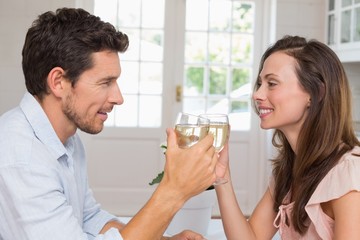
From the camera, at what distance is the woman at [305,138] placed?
1333 mm

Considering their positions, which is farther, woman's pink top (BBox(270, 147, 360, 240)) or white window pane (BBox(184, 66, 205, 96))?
white window pane (BBox(184, 66, 205, 96))

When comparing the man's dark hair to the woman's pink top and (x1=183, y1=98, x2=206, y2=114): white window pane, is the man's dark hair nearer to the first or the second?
the woman's pink top

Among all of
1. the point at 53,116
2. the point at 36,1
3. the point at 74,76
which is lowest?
the point at 53,116

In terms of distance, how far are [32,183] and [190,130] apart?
0.35 metres

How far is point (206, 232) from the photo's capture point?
1.50 metres

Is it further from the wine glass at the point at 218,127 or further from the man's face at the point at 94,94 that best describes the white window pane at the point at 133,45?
the wine glass at the point at 218,127

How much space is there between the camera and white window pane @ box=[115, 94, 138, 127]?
175 inches

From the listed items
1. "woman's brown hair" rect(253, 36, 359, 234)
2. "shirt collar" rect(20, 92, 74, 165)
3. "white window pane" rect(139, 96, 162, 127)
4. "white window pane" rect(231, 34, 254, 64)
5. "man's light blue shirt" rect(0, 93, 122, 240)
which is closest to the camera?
"man's light blue shirt" rect(0, 93, 122, 240)

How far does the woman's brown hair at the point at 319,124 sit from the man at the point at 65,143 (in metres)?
0.35

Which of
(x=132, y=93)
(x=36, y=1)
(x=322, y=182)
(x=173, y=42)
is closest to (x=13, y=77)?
(x=36, y=1)

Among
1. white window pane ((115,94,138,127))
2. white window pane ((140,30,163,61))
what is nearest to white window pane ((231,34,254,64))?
white window pane ((140,30,163,61))

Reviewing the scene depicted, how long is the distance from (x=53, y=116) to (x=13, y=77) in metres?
3.07

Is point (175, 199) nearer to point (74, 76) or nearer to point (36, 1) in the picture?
point (74, 76)

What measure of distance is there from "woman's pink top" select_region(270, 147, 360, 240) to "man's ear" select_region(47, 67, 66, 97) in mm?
705
